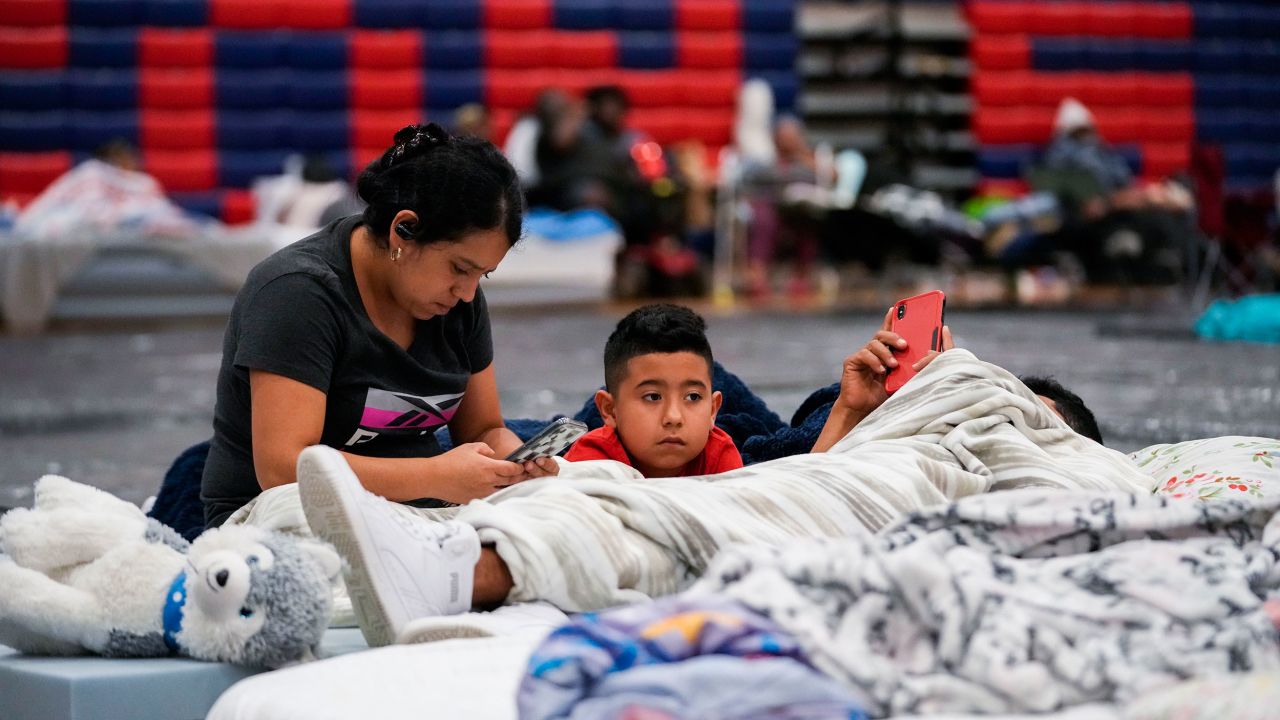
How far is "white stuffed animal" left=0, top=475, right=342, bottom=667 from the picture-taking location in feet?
4.80

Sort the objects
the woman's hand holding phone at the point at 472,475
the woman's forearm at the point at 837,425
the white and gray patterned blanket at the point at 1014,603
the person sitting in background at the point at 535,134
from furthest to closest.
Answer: the person sitting in background at the point at 535,134 → the woman's forearm at the point at 837,425 → the woman's hand holding phone at the point at 472,475 → the white and gray patterned blanket at the point at 1014,603

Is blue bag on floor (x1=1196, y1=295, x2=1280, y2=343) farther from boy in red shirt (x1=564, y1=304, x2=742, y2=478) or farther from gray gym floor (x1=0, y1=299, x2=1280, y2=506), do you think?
boy in red shirt (x1=564, y1=304, x2=742, y2=478)

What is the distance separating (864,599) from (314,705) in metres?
0.50

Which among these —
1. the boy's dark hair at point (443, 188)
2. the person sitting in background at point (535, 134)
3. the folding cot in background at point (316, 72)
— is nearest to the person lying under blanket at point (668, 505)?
the boy's dark hair at point (443, 188)

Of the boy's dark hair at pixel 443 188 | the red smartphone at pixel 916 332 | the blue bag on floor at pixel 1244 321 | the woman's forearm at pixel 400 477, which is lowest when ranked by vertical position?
the blue bag on floor at pixel 1244 321

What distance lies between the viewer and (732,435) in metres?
2.45

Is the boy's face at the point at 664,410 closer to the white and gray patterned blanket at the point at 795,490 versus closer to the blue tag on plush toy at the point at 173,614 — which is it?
the white and gray patterned blanket at the point at 795,490

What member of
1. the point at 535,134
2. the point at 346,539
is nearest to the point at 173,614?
the point at 346,539

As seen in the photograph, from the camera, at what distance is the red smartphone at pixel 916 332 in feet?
6.82

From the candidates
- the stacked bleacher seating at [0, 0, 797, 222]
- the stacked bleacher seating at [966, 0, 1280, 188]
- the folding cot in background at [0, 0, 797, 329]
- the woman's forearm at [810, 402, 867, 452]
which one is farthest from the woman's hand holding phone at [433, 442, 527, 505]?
the stacked bleacher seating at [966, 0, 1280, 188]

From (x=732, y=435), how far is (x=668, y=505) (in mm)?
816

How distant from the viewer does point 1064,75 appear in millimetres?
9898

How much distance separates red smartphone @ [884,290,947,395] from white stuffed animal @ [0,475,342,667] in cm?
93

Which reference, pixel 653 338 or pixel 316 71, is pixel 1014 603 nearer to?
pixel 653 338
